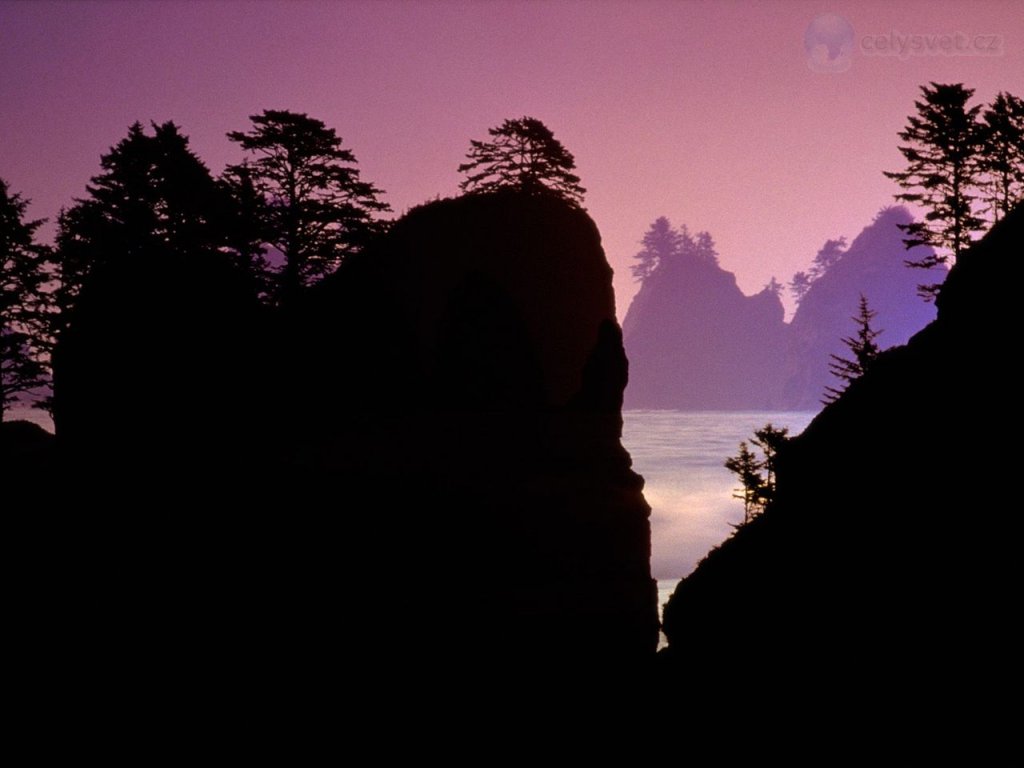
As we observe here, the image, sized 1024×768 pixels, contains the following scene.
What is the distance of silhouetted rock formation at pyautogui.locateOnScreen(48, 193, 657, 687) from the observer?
574 inches

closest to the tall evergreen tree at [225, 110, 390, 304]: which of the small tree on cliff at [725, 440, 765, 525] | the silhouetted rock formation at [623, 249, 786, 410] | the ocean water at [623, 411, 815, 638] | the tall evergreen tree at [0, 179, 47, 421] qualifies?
the tall evergreen tree at [0, 179, 47, 421]

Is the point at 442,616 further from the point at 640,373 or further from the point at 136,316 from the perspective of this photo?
the point at 640,373

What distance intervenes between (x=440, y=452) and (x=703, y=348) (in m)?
145

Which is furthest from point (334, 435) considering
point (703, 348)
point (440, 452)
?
point (703, 348)

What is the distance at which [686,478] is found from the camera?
9075 cm

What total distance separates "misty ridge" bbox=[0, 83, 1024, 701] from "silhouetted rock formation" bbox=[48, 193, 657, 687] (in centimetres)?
9

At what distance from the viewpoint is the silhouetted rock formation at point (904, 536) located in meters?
6.41

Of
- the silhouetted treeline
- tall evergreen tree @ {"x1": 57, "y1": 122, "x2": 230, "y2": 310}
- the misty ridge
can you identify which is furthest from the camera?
tall evergreen tree @ {"x1": 57, "y1": 122, "x2": 230, "y2": 310}

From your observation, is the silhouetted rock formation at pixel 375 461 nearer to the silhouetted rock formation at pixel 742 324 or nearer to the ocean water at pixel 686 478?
the ocean water at pixel 686 478

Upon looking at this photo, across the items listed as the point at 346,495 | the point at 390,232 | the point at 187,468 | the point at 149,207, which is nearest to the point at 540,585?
the point at 346,495

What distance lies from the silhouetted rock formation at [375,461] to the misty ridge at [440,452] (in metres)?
0.09

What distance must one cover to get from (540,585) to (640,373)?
463 ft

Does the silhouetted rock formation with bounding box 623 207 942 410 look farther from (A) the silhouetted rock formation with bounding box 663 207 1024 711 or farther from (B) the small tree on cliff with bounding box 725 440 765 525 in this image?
(A) the silhouetted rock formation with bounding box 663 207 1024 711

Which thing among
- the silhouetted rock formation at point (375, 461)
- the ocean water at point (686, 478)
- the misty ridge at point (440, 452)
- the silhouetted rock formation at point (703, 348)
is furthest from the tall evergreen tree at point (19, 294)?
the silhouetted rock formation at point (703, 348)
